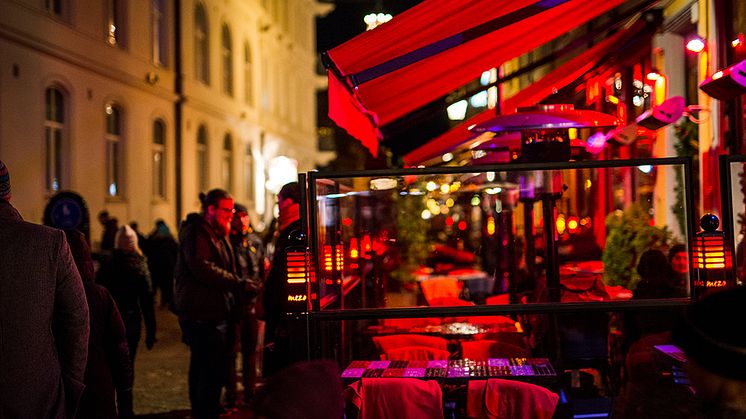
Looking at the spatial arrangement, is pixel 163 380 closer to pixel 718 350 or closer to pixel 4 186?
pixel 4 186

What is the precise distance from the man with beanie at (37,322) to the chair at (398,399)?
158 centimetres

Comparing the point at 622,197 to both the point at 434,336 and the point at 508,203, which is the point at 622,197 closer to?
the point at 508,203

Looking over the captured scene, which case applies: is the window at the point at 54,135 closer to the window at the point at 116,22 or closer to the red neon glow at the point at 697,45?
the window at the point at 116,22

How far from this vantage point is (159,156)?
24.4 m

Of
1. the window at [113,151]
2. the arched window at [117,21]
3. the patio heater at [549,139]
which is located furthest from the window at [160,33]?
the patio heater at [549,139]

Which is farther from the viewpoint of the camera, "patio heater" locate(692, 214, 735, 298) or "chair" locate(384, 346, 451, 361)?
"chair" locate(384, 346, 451, 361)

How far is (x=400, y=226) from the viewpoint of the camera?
16234 mm

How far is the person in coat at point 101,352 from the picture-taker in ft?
16.5

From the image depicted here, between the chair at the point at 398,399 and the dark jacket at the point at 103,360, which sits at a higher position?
the dark jacket at the point at 103,360

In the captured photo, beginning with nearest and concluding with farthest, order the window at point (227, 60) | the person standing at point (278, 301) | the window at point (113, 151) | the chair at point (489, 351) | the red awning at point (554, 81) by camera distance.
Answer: the chair at point (489, 351)
the person standing at point (278, 301)
the red awning at point (554, 81)
the window at point (113, 151)
the window at point (227, 60)

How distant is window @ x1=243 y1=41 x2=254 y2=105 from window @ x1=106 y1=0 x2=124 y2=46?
11455mm

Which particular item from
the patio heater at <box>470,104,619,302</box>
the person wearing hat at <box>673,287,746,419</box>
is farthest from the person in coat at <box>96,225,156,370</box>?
the person wearing hat at <box>673,287,746,419</box>

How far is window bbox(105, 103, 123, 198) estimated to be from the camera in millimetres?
21109

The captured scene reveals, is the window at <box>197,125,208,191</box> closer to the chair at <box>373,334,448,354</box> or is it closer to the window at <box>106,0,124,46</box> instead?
the window at <box>106,0,124,46</box>
